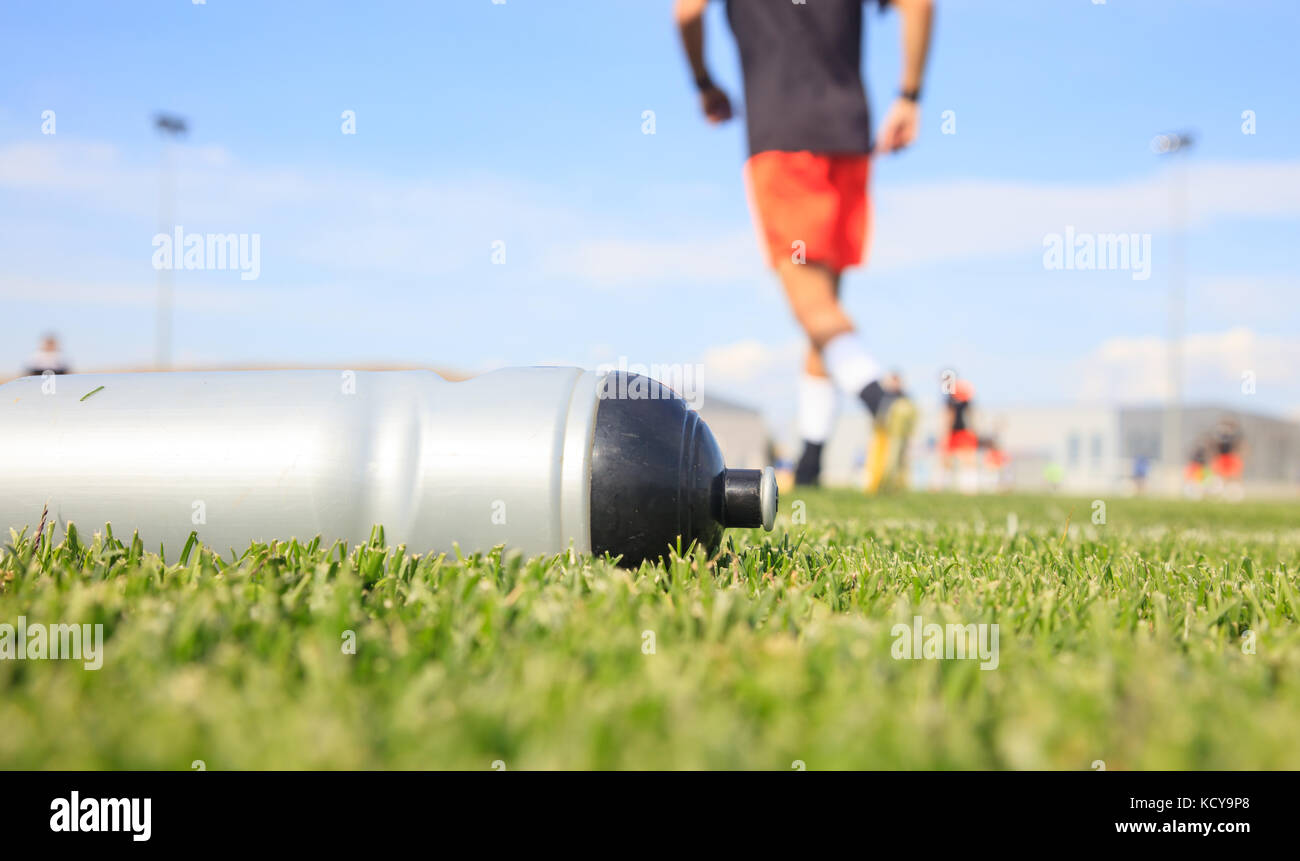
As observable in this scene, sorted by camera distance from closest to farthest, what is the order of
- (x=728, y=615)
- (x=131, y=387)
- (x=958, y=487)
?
(x=728, y=615) → (x=131, y=387) → (x=958, y=487)

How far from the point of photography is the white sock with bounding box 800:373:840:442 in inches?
260

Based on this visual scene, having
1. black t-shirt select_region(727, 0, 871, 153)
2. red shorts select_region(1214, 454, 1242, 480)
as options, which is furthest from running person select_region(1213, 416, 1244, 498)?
black t-shirt select_region(727, 0, 871, 153)

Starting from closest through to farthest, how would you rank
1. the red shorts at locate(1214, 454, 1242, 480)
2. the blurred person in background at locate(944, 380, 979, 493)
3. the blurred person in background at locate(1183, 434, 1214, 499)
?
the blurred person in background at locate(944, 380, 979, 493) < the red shorts at locate(1214, 454, 1242, 480) < the blurred person in background at locate(1183, 434, 1214, 499)

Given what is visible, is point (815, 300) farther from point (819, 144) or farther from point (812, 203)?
point (819, 144)

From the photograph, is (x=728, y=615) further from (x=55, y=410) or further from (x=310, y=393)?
(x=55, y=410)

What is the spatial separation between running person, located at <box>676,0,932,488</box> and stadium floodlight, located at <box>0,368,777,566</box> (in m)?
3.78

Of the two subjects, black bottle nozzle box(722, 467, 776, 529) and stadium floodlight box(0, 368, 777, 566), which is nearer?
stadium floodlight box(0, 368, 777, 566)

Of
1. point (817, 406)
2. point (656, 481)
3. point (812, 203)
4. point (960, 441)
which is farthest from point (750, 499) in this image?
point (960, 441)

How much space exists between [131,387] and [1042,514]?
17.0 feet

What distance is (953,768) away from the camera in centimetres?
94

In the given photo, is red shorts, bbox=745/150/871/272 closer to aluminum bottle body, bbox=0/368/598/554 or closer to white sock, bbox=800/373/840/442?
white sock, bbox=800/373/840/442

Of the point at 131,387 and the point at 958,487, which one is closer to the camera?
the point at 131,387

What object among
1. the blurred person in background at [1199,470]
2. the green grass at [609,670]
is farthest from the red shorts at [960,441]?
the blurred person in background at [1199,470]
